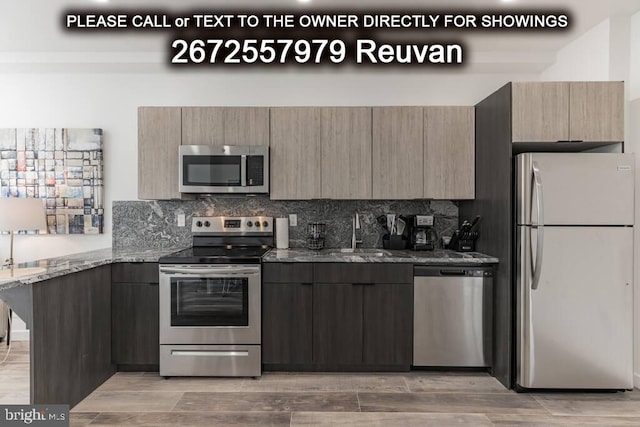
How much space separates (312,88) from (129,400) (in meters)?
2.90

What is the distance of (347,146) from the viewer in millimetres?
3889

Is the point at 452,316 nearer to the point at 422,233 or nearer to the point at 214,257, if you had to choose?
the point at 422,233

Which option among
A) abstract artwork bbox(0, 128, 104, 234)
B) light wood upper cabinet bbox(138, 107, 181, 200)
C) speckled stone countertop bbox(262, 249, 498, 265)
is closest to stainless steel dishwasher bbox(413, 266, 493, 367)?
speckled stone countertop bbox(262, 249, 498, 265)

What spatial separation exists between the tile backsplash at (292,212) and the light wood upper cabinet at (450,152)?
1.23ft

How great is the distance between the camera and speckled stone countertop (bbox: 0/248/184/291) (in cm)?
235

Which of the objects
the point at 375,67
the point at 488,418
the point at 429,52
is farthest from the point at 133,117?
the point at 488,418

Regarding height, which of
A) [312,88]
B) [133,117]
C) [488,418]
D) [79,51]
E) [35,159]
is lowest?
[488,418]

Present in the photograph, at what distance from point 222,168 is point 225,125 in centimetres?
37

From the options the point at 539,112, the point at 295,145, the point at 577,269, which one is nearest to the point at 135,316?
the point at 295,145

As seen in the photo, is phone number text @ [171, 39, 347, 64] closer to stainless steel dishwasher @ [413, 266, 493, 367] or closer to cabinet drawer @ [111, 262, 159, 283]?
cabinet drawer @ [111, 262, 159, 283]

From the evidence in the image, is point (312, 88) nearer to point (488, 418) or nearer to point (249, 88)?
point (249, 88)

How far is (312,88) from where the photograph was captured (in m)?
4.25

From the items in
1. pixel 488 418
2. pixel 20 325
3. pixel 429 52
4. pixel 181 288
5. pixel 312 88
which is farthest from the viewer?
pixel 312 88

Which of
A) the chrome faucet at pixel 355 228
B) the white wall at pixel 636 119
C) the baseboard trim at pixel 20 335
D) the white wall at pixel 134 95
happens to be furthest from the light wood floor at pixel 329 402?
the white wall at pixel 134 95
